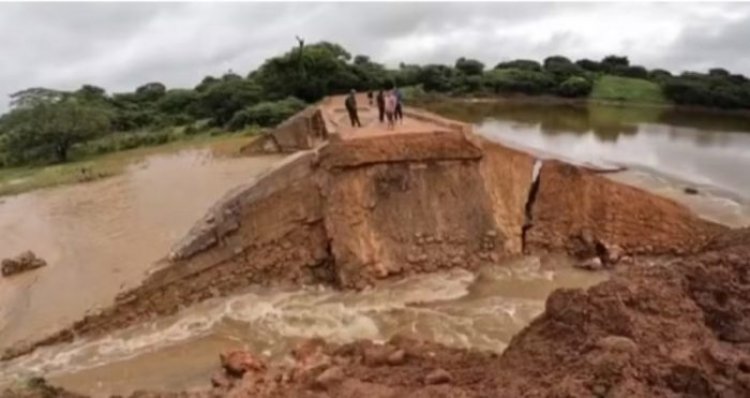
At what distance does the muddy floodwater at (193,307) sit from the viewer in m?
12.9

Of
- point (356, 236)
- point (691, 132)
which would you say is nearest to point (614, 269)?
point (356, 236)

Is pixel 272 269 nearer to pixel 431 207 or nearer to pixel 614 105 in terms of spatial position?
pixel 431 207

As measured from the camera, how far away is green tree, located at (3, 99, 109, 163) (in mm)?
37500

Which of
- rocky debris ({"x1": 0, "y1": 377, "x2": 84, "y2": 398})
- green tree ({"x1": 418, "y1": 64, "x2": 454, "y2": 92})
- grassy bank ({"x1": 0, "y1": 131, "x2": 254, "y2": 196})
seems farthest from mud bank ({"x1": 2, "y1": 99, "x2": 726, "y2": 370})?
green tree ({"x1": 418, "y1": 64, "x2": 454, "y2": 92})

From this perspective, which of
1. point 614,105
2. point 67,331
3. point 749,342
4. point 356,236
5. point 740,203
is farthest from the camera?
point 614,105

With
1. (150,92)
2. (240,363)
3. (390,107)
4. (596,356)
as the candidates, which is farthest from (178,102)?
(596,356)

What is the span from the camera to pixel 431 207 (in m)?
15.3

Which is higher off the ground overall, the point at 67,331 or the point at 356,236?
the point at 356,236

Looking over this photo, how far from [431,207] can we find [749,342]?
739 cm

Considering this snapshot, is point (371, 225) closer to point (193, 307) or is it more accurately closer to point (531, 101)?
point (193, 307)

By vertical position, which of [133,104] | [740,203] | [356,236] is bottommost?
[740,203]

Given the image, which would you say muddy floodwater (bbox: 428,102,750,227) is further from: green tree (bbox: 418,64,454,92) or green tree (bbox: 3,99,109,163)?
green tree (bbox: 3,99,109,163)

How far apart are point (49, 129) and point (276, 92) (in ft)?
45.6

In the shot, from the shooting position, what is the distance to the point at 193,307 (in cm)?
1462
